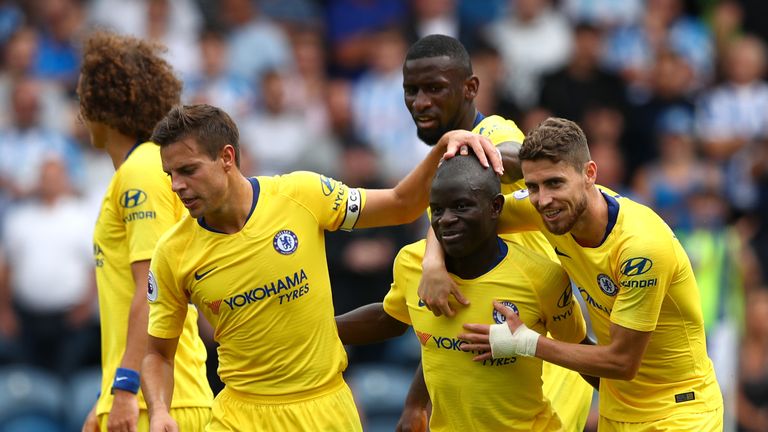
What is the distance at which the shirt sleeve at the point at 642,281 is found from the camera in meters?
6.04

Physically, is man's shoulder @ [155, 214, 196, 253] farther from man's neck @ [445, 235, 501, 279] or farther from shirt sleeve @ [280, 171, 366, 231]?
man's neck @ [445, 235, 501, 279]

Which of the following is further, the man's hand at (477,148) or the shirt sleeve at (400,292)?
the shirt sleeve at (400,292)

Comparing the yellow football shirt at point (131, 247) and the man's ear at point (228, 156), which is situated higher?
the man's ear at point (228, 156)

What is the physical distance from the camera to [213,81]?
1412 cm

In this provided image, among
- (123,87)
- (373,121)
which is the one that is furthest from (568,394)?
(373,121)

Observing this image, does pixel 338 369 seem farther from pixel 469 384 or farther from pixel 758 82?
pixel 758 82

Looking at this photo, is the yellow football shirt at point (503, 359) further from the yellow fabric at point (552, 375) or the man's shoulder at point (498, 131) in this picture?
the man's shoulder at point (498, 131)

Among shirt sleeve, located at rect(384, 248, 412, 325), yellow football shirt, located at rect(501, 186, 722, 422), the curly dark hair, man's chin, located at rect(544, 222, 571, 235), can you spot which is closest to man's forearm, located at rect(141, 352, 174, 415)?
shirt sleeve, located at rect(384, 248, 412, 325)

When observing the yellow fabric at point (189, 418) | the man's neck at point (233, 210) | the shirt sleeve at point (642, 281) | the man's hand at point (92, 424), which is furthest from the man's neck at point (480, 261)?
the man's hand at point (92, 424)

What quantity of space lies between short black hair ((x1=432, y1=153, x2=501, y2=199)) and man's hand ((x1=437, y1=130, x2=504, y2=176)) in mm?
26

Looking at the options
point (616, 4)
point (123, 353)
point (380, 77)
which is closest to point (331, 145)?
point (380, 77)

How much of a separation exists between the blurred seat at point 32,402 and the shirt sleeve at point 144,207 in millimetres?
5616

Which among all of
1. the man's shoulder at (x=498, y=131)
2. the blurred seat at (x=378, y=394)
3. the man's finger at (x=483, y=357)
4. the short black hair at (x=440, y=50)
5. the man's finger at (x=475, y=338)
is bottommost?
the blurred seat at (x=378, y=394)

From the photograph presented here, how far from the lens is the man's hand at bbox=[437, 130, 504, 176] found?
6188 millimetres
